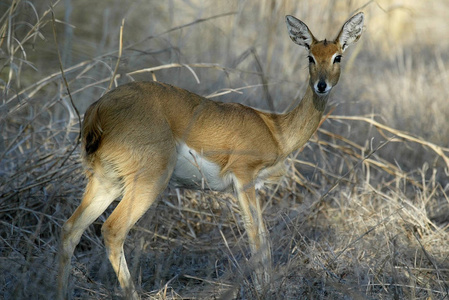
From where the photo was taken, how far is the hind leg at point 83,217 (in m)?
3.69

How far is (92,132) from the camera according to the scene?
3.79 meters

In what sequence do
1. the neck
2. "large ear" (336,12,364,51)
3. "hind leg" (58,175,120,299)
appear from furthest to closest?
the neck < "large ear" (336,12,364,51) < "hind leg" (58,175,120,299)

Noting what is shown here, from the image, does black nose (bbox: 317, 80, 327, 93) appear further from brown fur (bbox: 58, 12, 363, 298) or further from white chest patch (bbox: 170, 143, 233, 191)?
white chest patch (bbox: 170, 143, 233, 191)

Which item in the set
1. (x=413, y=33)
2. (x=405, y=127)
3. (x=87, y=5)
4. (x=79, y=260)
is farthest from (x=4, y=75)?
(x=413, y=33)

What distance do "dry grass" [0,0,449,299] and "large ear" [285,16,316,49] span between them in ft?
1.51

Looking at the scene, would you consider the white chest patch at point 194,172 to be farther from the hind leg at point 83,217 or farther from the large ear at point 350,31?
the large ear at point 350,31

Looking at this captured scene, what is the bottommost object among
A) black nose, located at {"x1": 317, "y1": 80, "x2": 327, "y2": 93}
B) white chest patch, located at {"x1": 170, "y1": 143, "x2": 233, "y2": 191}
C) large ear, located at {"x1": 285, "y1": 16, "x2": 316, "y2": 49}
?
white chest patch, located at {"x1": 170, "y1": 143, "x2": 233, "y2": 191}

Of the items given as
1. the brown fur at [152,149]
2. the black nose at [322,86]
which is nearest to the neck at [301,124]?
the brown fur at [152,149]

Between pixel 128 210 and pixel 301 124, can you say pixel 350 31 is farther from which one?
pixel 128 210

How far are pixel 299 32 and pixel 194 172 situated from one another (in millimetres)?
1408

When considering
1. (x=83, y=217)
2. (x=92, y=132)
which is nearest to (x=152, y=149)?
(x=92, y=132)

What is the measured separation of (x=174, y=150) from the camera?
13.0ft

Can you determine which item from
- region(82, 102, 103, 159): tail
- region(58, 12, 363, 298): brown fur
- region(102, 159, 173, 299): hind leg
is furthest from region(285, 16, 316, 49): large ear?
region(82, 102, 103, 159): tail

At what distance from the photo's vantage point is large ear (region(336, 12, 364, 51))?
4.42 m
